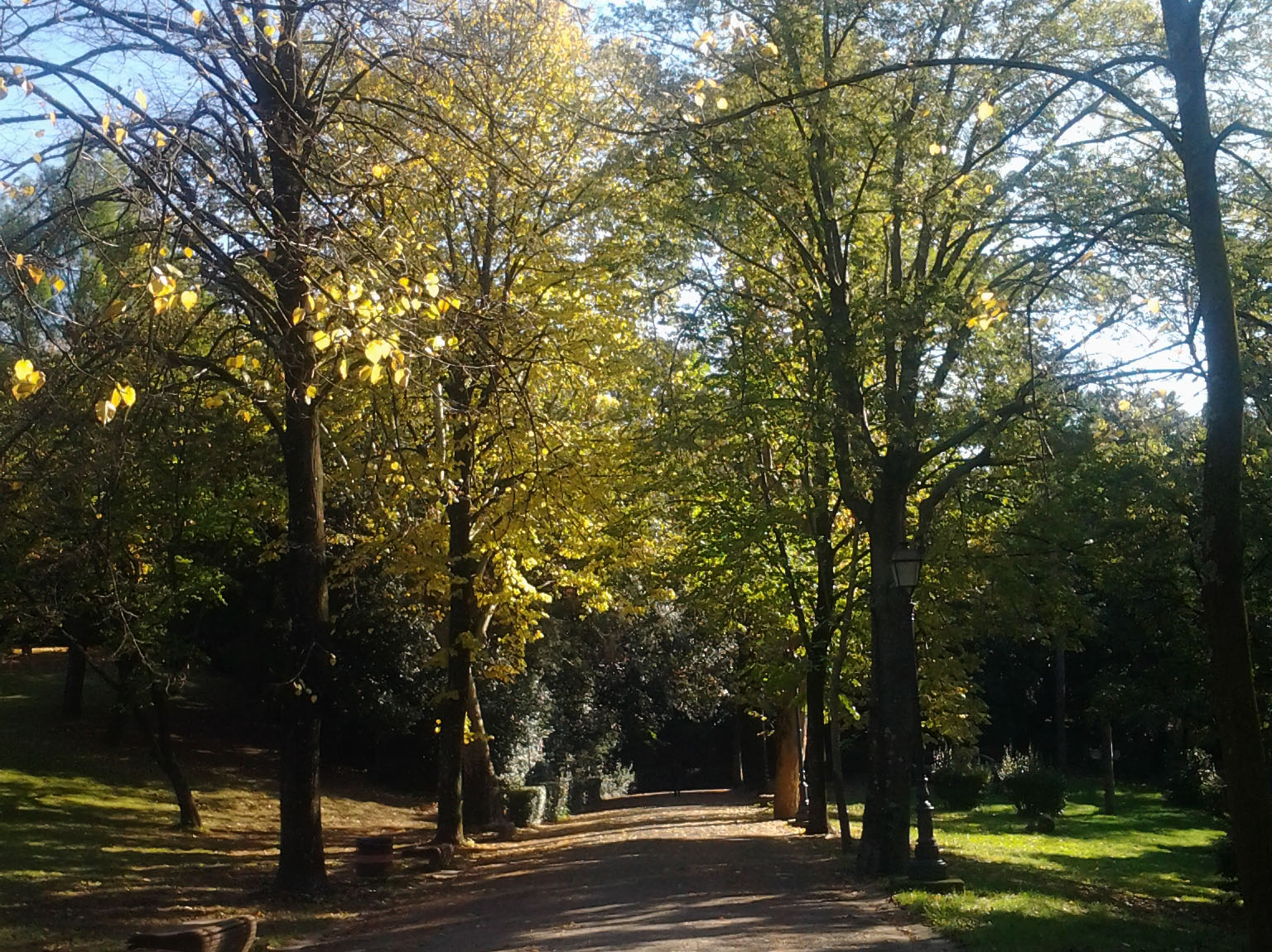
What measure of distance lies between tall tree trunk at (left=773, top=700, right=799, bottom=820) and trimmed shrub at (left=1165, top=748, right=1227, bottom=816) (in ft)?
34.6

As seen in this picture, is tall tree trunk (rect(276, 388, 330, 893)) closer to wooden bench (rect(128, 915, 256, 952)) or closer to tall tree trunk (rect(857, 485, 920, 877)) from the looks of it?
wooden bench (rect(128, 915, 256, 952))

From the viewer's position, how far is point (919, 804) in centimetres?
1434

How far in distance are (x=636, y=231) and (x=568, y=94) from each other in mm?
2899

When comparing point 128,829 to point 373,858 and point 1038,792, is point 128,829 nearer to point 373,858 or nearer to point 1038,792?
point 373,858

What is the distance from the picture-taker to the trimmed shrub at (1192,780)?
103 ft

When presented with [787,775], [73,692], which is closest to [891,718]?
[787,775]

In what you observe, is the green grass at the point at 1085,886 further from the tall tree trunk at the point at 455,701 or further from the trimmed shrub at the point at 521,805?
the trimmed shrub at the point at 521,805

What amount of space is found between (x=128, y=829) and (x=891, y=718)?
13172mm

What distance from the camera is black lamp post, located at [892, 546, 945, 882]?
14.0 meters

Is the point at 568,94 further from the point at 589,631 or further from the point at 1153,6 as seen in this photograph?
the point at 589,631

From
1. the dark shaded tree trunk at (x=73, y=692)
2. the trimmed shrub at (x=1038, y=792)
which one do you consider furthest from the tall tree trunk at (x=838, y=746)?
the dark shaded tree trunk at (x=73, y=692)

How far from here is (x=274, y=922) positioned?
1251cm

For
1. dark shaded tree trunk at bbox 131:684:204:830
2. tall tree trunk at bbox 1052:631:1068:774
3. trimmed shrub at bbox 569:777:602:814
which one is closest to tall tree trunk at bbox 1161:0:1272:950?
dark shaded tree trunk at bbox 131:684:204:830

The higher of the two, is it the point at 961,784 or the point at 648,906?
the point at 961,784
